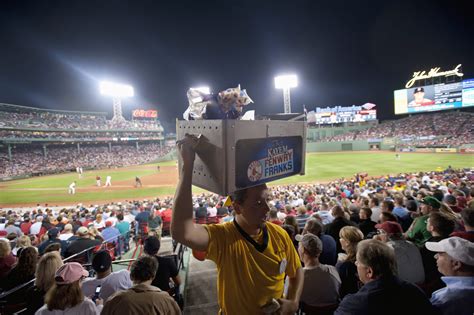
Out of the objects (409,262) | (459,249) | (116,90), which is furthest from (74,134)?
(459,249)

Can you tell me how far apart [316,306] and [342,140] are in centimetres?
7170

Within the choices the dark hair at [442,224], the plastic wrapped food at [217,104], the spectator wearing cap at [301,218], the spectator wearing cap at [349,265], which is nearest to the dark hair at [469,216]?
the dark hair at [442,224]

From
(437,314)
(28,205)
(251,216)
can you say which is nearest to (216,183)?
(251,216)

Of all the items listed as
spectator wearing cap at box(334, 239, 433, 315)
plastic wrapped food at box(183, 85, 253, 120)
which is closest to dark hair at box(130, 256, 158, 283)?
plastic wrapped food at box(183, 85, 253, 120)

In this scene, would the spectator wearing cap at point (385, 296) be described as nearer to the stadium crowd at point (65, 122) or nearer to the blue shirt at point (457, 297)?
the blue shirt at point (457, 297)

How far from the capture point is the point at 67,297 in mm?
2686

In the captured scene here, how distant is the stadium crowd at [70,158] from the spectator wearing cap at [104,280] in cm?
5704

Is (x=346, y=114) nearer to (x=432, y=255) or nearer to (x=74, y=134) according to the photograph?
(x=74, y=134)

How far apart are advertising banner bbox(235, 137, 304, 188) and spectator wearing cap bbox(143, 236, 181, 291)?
8.52 feet

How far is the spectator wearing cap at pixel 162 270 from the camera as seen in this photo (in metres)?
3.85

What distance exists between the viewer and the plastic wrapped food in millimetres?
2061

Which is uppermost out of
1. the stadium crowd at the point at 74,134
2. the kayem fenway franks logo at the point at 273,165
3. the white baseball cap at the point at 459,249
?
the stadium crowd at the point at 74,134

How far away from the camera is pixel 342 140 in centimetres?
6888

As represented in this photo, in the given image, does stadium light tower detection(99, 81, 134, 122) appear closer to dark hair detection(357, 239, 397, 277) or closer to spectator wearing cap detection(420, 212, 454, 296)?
spectator wearing cap detection(420, 212, 454, 296)
